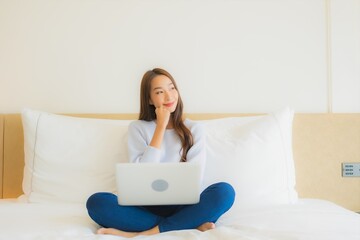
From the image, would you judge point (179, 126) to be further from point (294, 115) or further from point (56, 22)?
point (56, 22)

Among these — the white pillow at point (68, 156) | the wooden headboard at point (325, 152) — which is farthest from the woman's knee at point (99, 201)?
the wooden headboard at point (325, 152)

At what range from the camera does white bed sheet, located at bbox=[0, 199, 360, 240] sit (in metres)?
1.17

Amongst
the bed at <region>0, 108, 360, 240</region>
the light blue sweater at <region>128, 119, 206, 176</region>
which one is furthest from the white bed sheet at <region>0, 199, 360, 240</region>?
the light blue sweater at <region>128, 119, 206, 176</region>

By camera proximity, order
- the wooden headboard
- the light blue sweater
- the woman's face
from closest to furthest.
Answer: the light blue sweater, the woman's face, the wooden headboard

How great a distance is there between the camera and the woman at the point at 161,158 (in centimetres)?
133

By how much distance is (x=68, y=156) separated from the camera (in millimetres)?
1770

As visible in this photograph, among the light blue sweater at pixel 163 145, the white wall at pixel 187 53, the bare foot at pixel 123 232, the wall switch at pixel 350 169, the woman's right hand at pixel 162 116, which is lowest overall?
the bare foot at pixel 123 232

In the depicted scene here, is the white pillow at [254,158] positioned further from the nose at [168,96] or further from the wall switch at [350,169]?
the wall switch at [350,169]

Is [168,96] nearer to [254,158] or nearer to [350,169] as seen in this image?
[254,158]

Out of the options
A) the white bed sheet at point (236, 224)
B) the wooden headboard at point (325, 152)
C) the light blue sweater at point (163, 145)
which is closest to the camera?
the white bed sheet at point (236, 224)

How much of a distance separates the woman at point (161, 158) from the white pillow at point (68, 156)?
0.17 meters

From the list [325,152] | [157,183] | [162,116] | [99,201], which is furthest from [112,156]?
[325,152]

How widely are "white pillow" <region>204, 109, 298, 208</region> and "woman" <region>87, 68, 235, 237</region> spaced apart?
0.30 feet

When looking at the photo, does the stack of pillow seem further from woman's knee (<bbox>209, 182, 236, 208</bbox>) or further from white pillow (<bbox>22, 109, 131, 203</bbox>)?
woman's knee (<bbox>209, 182, 236, 208</bbox>)
